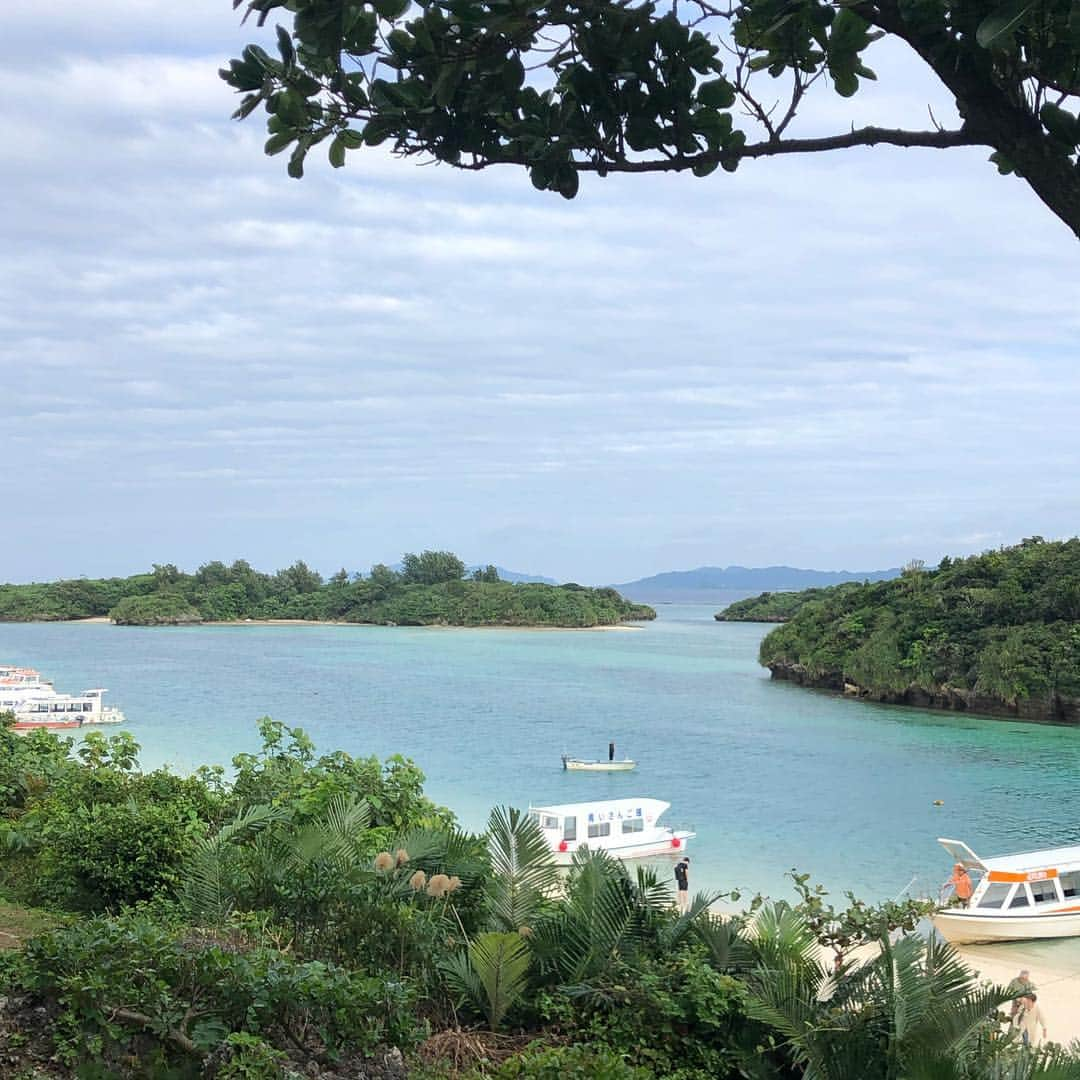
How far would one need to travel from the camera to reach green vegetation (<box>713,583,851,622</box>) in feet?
410

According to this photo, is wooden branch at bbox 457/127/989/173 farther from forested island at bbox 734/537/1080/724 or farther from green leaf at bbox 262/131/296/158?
forested island at bbox 734/537/1080/724

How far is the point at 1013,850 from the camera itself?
2128 centimetres

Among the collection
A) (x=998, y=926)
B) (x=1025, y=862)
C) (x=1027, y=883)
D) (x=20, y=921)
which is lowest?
(x=998, y=926)

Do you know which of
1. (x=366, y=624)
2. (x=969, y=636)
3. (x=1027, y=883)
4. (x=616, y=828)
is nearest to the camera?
(x=1027, y=883)

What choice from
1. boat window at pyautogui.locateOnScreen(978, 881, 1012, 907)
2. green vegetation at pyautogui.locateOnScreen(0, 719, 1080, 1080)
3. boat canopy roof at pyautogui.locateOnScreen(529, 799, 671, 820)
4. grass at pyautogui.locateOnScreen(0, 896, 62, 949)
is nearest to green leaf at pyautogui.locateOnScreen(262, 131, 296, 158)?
green vegetation at pyautogui.locateOnScreen(0, 719, 1080, 1080)

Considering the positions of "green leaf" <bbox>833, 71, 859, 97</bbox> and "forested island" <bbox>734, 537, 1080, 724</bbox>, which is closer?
"green leaf" <bbox>833, 71, 859, 97</bbox>

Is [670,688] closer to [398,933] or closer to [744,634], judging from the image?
[398,933]

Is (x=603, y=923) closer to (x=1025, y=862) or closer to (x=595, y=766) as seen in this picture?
(x=1025, y=862)

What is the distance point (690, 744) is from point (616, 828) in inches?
637

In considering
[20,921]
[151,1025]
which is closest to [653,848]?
[20,921]

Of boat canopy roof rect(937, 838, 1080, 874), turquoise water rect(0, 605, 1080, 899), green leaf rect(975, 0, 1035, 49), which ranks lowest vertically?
turquoise water rect(0, 605, 1080, 899)

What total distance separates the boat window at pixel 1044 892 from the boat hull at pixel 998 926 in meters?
0.24

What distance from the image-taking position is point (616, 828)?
19.4 metres

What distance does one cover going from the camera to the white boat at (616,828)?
18.9m
